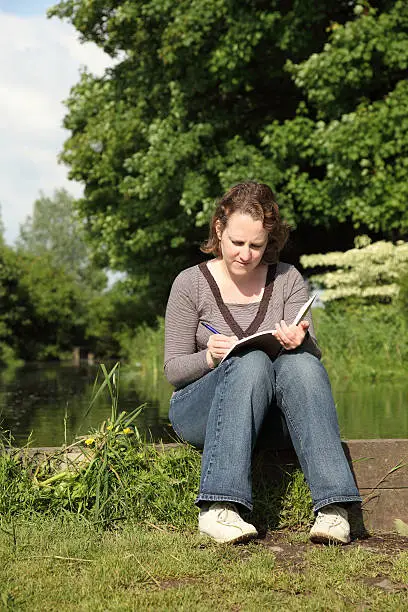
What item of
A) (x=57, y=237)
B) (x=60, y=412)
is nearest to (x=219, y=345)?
Result: (x=60, y=412)

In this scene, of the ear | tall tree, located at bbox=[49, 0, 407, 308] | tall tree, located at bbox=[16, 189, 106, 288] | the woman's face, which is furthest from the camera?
tall tree, located at bbox=[16, 189, 106, 288]

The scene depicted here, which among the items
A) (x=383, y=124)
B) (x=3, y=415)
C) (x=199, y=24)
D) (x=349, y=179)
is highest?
(x=199, y=24)

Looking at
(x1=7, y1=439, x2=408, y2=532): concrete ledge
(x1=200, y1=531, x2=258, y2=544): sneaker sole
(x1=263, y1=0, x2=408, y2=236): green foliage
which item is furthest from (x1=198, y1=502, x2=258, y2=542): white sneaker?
(x1=263, y1=0, x2=408, y2=236): green foliage

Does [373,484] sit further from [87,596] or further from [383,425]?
[383,425]

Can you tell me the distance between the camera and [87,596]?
87.7 inches

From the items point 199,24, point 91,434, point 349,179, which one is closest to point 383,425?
point 91,434

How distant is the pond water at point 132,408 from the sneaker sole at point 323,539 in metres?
0.98

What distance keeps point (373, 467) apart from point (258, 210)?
3.65 feet

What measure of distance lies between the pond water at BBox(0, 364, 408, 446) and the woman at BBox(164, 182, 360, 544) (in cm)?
53

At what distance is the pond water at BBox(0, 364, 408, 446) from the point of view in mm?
4918

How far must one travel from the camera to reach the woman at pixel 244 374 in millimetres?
2893

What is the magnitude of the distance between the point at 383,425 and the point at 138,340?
12.5 m

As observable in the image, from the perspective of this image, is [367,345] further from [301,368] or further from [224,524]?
[224,524]

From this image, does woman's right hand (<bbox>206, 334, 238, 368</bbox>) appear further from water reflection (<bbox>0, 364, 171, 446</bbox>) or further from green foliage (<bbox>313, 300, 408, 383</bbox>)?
green foliage (<bbox>313, 300, 408, 383</bbox>)
